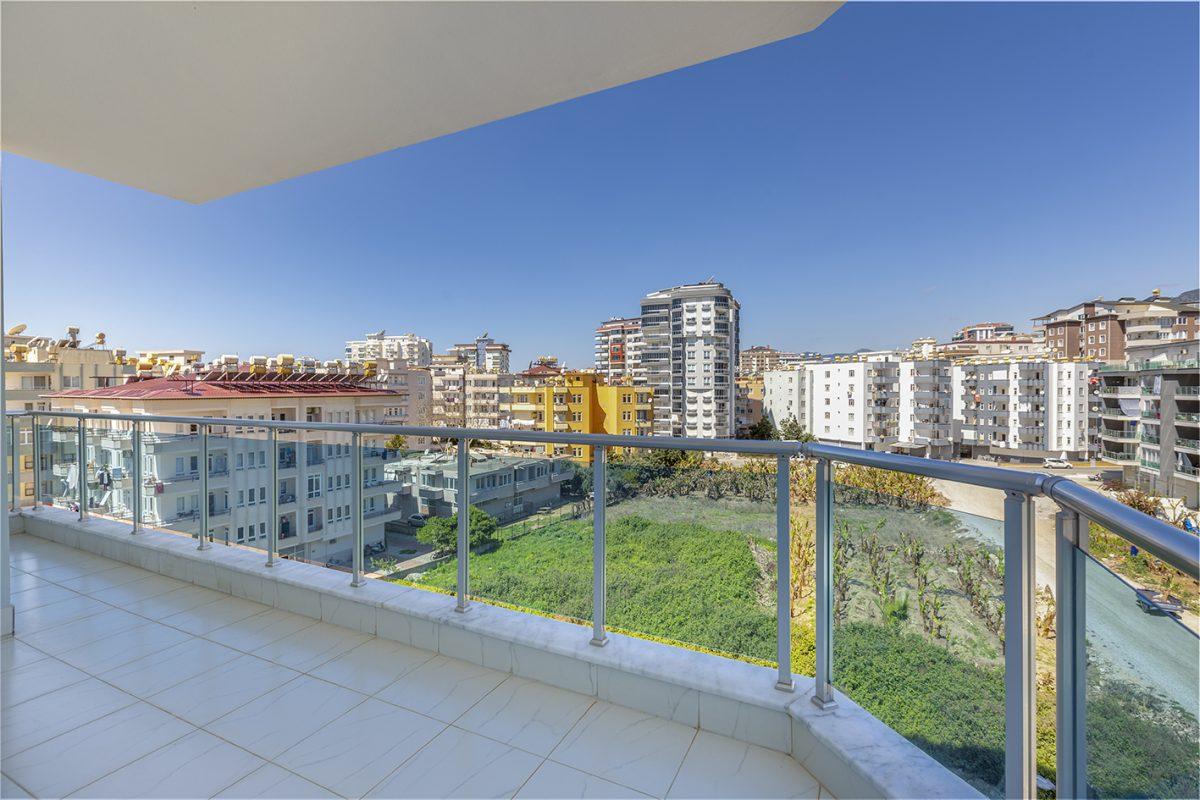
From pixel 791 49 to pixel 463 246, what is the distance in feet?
99.4

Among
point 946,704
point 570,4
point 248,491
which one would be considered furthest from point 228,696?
point 570,4

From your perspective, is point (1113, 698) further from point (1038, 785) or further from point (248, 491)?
point (248, 491)

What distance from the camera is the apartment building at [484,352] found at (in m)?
55.5

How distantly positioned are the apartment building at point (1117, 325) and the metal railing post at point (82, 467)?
115 ft

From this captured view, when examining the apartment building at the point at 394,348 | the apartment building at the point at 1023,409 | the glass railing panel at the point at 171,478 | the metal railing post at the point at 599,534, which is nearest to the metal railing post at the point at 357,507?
the metal railing post at the point at 599,534

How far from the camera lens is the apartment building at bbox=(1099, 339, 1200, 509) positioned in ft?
45.9

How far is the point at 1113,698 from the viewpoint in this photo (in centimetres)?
77

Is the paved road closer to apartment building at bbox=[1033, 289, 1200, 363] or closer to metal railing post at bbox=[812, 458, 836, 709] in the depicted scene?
metal railing post at bbox=[812, 458, 836, 709]

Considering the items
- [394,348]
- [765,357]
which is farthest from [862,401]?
[394,348]

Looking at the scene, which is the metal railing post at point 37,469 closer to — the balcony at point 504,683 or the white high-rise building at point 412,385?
the balcony at point 504,683

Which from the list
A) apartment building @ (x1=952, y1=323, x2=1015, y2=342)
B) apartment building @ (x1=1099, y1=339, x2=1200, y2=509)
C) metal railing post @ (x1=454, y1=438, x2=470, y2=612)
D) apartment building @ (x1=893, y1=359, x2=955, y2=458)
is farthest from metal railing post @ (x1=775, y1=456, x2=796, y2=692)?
apartment building @ (x1=952, y1=323, x2=1015, y2=342)

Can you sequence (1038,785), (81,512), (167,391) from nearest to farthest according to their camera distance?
(1038,785)
(81,512)
(167,391)

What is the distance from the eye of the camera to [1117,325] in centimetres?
2984

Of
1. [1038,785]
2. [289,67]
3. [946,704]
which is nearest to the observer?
[1038,785]
